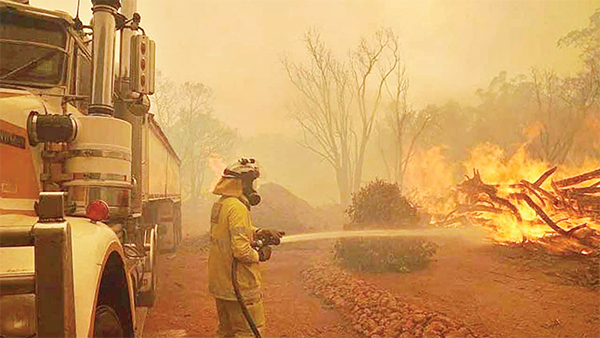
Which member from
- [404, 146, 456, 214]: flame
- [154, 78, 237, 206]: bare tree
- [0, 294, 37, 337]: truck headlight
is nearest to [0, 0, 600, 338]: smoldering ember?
[0, 294, 37, 337]: truck headlight

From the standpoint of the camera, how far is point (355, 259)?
34.3 feet

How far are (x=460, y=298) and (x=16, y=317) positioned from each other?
288 inches

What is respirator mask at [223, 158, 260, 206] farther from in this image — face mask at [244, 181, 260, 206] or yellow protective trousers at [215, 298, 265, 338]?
yellow protective trousers at [215, 298, 265, 338]

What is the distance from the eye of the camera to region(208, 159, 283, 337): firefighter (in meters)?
4.26

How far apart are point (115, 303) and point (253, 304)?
4.75 feet

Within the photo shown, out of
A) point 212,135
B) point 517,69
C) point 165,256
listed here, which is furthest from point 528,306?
point 212,135

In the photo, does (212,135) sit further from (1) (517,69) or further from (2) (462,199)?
(2) (462,199)

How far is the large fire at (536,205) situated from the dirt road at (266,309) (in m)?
5.39

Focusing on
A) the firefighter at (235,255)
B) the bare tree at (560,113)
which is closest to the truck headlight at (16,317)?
the firefighter at (235,255)

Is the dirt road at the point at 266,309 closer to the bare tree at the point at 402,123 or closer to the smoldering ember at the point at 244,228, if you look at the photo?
the smoldering ember at the point at 244,228

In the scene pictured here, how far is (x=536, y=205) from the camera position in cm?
1072

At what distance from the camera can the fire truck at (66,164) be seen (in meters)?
1.73

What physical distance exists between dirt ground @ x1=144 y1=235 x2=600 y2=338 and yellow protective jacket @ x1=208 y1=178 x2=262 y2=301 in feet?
9.41

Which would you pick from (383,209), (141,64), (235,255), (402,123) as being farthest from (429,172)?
(141,64)
